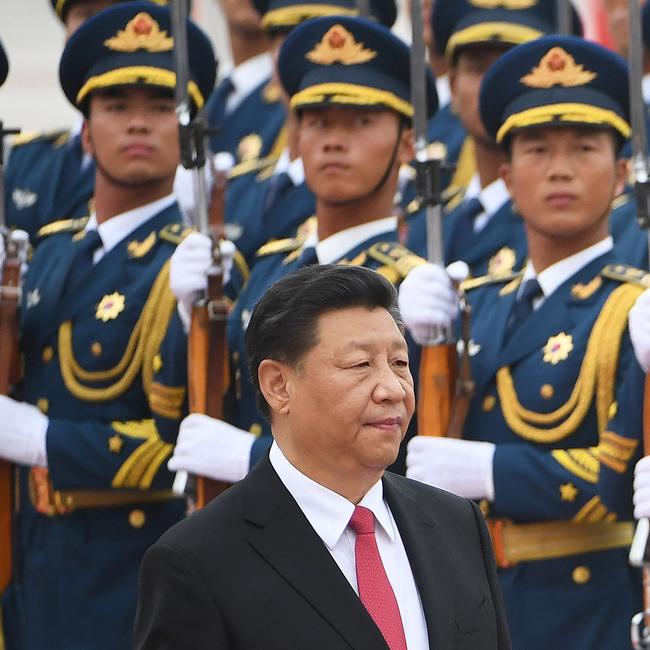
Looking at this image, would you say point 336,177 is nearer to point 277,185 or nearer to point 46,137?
point 277,185

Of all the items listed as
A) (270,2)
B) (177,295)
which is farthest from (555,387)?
(270,2)

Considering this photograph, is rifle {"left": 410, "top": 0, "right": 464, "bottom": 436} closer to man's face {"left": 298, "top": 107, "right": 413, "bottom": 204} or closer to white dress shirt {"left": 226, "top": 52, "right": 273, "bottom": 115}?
man's face {"left": 298, "top": 107, "right": 413, "bottom": 204}

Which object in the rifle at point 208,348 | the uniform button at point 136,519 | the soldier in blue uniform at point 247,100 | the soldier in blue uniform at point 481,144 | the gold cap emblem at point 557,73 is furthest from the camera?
the soldier in blue uniform at point 247,100

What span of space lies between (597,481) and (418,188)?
106cm

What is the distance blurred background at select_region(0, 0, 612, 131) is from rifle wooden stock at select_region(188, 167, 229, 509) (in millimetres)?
6707

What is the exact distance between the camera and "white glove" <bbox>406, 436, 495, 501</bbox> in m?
4.77

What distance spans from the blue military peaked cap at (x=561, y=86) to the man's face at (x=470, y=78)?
0.98 m

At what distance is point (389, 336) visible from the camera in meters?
3.01

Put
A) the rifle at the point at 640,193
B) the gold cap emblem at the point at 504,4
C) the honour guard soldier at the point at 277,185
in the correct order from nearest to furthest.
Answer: the rifle at the point at 640,193, the gold cap emblem at the point at 504,4, the honour guard soldier at the point at 277,185

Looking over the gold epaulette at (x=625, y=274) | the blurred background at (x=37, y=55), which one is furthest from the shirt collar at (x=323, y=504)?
the blurred background at (x=37, y=55)

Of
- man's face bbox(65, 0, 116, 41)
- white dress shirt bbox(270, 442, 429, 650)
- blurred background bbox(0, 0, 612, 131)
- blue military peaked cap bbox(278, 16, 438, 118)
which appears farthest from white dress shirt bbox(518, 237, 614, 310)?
blurred background bbox(0, 0, 612, 131)

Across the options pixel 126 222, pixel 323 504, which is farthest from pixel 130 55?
pixel 323 504

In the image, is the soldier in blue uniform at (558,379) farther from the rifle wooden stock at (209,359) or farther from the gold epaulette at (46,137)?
the gold epaulette at (46,137)

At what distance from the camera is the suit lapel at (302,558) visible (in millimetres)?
2873
